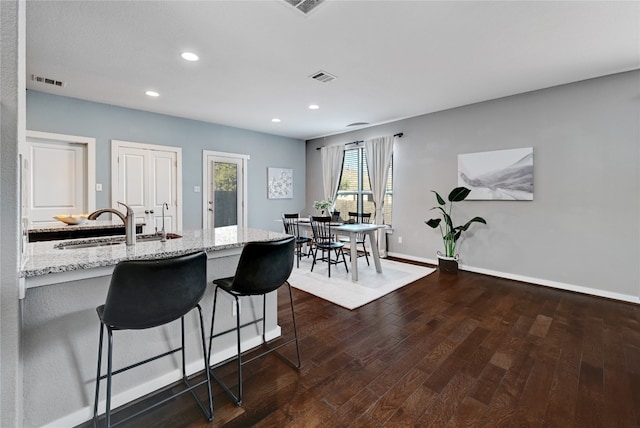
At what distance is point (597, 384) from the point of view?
190cm

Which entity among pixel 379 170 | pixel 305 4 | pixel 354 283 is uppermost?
pixel 305 4

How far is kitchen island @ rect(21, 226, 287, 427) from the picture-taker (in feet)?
4.61

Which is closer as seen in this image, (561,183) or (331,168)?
(561,183)

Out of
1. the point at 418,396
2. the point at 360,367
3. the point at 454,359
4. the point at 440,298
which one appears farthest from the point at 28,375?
the point at 440,298

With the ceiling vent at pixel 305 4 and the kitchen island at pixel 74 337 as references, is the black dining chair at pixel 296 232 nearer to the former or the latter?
the kitchen island at pixel 74 337

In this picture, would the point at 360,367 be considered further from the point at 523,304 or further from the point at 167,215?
the point at 167,215

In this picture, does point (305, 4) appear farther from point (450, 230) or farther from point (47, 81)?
point (450, 230)

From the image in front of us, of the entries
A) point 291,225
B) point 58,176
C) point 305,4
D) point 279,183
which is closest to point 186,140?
point 58,176

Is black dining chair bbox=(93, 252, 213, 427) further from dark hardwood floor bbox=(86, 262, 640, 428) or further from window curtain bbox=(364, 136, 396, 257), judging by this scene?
window curtain bbox=(364, 136, 396, 257)

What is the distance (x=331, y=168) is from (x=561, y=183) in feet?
13.9

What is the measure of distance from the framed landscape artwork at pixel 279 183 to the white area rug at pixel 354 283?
89.0 inches

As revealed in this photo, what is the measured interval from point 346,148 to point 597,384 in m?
A: 5.46

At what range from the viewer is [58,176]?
4203mm

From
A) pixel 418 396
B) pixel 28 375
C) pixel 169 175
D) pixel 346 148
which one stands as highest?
pixel 346 148
